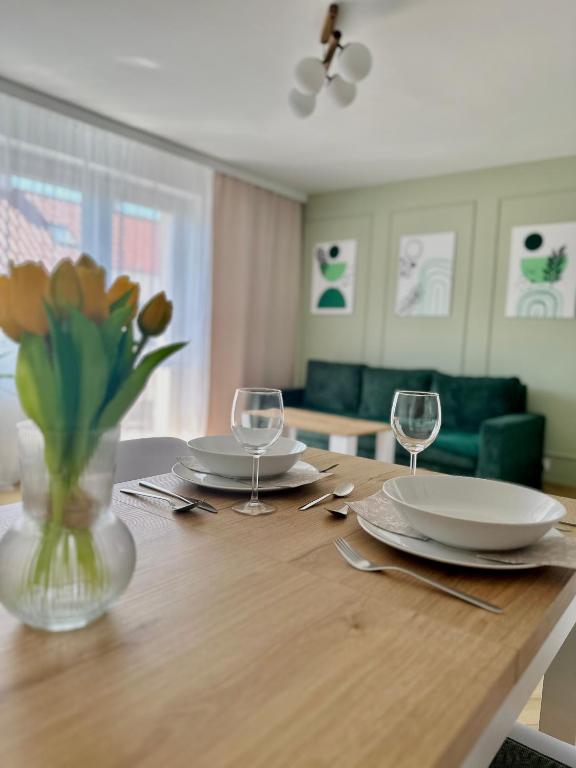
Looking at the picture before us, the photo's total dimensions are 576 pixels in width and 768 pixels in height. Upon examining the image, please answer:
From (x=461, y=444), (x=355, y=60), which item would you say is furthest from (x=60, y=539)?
(x=461, y=444)

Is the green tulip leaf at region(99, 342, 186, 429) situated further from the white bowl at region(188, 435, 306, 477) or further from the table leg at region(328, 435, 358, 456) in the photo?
the table leg at region(328, 435, 358, 456)

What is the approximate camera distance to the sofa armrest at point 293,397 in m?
4.83

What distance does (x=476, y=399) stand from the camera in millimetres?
3971

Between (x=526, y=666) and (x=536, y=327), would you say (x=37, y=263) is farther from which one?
(x=536, y=327)

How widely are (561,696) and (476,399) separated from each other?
121 inches

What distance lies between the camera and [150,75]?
302 cm

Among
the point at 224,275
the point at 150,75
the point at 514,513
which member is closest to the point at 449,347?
the point at 224,275

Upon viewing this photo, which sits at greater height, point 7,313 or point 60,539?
point 7,313

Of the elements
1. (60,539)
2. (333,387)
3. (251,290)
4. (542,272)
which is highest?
(542,272)

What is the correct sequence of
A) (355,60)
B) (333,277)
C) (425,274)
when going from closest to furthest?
(355,60), (425,274), (333,277)

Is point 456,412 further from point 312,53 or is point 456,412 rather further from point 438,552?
Answer: point 438,552

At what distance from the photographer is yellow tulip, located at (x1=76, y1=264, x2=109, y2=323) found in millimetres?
508

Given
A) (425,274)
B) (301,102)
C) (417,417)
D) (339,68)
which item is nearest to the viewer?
(417,417)

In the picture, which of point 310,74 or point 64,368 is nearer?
point 64,368
